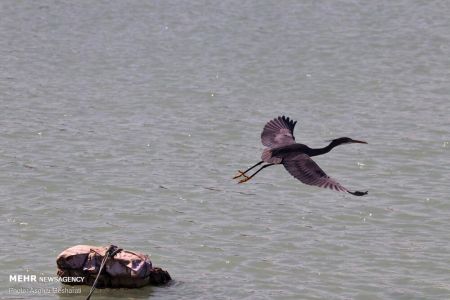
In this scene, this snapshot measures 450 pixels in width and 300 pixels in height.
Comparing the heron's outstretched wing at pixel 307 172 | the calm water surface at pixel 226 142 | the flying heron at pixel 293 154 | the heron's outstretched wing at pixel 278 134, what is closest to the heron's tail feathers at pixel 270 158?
the flying heron at pixel 293 154

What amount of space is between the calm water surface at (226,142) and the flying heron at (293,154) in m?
1.99

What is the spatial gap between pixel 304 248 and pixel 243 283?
1865 millimetres

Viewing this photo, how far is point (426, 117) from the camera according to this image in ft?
85.1

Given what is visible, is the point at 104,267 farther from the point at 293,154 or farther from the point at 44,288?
the point at 293,154

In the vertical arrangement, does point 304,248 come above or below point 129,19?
below

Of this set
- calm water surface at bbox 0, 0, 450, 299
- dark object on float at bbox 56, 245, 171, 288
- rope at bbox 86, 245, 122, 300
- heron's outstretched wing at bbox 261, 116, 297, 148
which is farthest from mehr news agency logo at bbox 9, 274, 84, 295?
heron's outstretched wing at bbox 261, 116, 297, 148

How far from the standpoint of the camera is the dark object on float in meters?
14.8

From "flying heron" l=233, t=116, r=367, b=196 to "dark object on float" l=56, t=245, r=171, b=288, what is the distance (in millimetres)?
1901

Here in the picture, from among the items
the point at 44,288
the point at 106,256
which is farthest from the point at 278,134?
the point at 44,288

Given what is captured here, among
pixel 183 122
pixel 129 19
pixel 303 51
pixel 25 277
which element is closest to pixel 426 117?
pixel 183 122

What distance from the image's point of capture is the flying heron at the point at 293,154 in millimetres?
13727

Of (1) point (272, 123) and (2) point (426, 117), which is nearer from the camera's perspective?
(1) point (272, 123)

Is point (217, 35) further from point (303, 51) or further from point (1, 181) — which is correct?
point (1, 181)

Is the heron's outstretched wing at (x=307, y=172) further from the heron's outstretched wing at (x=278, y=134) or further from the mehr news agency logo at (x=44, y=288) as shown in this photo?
the mehr news agency logo at (x=44, y=288)
